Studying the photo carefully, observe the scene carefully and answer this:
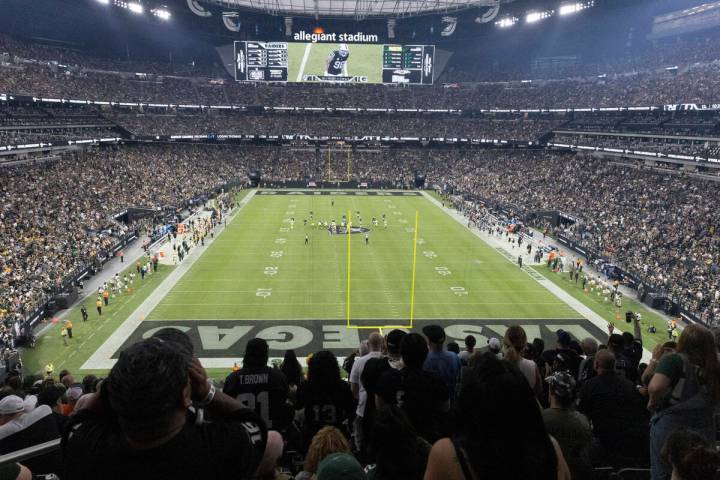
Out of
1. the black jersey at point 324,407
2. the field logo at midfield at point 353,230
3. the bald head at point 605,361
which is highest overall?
the bald head at point 605,361

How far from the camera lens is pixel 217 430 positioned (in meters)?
2.36

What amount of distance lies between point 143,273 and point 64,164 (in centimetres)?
2281

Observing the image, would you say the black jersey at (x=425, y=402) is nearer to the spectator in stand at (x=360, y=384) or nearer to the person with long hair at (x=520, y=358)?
the spectator in stand at (x=360, y=384)

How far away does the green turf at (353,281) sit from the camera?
2459cm

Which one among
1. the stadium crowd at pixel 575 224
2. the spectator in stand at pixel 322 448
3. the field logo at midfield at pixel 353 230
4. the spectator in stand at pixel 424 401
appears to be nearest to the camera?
the spectator in stand at pixel 322 448

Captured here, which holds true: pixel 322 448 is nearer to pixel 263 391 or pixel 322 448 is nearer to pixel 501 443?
pixel 501 443

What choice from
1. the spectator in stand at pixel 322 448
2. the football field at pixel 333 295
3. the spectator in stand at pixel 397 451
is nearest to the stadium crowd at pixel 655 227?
the football field at pixel 333 295

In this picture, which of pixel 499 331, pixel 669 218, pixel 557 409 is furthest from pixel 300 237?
pixel 557 409

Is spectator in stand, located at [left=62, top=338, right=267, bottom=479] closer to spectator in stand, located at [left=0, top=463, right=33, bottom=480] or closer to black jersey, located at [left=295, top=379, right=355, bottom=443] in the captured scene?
spectator in stand, located at [left=0, top=463, right=33, bottom=480]

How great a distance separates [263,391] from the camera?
4.94 m

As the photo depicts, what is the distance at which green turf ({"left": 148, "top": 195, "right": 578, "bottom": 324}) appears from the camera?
2459cm

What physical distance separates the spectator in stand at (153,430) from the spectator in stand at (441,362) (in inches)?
152

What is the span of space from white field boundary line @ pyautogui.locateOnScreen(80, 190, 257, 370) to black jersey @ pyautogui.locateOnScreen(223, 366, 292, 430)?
15.6m

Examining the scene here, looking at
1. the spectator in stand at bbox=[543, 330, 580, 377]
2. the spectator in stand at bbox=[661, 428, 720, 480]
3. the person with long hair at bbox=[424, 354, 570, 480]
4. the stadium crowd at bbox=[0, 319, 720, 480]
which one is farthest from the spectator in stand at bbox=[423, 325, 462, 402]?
the person with long hair at bbox=[424, 354, 570, 480]
